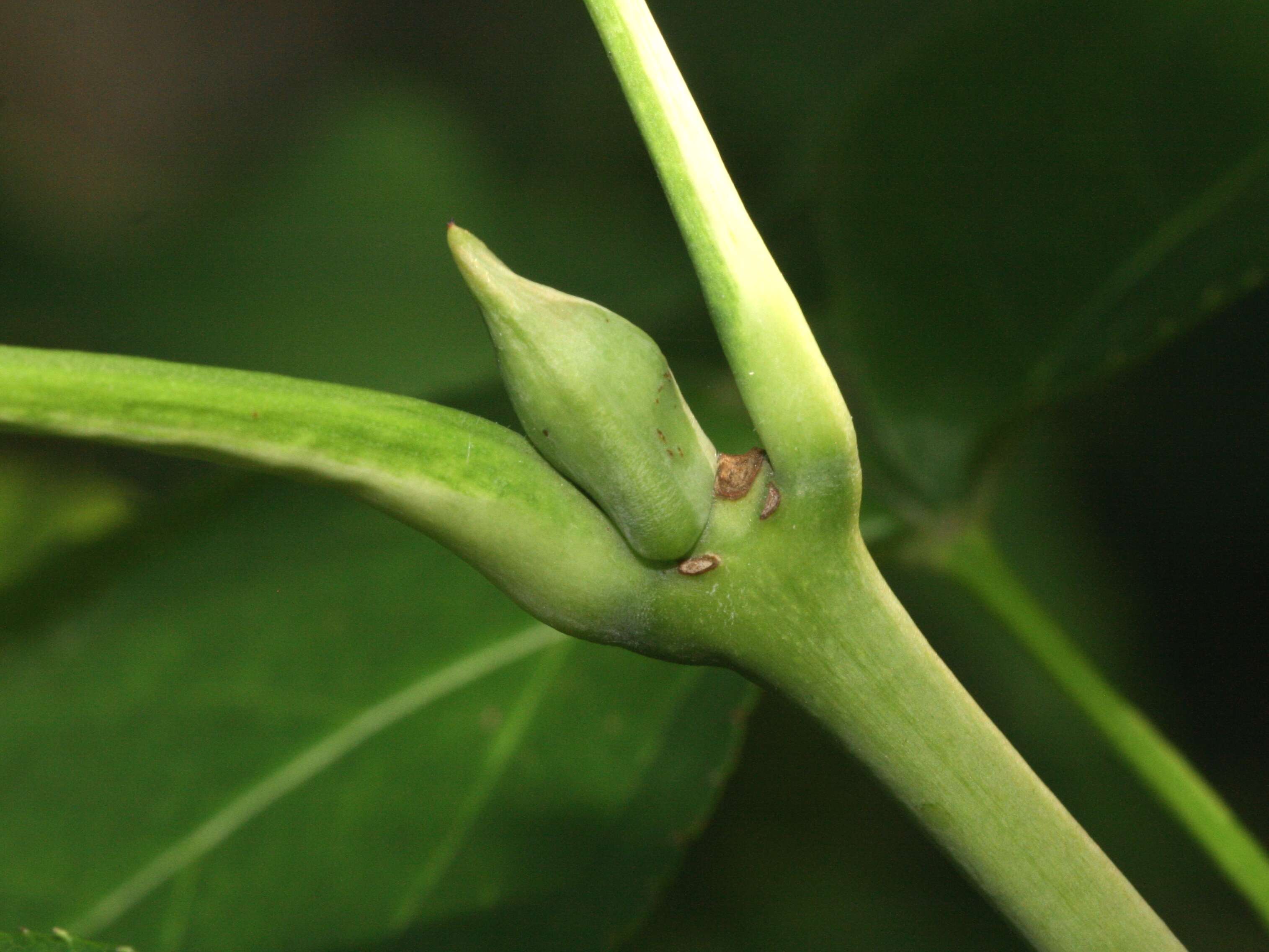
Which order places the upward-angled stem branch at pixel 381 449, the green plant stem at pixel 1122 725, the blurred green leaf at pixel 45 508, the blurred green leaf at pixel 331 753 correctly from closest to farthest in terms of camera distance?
the upward-angled stem branch at pixel 381 449 < the green plant stem at pixel 1122 725 < the blurred green leaf at pixel 331 753 < the blurred green leaf at pixel 45 508

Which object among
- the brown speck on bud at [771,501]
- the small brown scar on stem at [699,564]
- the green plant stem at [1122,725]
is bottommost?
the green plant stem at [1122,725]

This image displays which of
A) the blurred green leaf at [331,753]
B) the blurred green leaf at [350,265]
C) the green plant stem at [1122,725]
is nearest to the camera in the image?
the green plant stem at [1122,725]

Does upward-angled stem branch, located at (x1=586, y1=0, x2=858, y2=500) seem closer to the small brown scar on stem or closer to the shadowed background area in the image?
the small brown scar on stem

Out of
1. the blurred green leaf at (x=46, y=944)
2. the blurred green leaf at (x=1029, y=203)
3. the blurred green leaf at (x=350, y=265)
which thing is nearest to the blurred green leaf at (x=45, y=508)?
the blurred green leaf at (x=350, y=265)

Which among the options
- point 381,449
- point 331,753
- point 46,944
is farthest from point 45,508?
point 381,449

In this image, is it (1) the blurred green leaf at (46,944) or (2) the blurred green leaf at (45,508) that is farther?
(2) the blurred green leaf at (45,508)

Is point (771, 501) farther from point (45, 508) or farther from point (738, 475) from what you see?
point (45, 508)

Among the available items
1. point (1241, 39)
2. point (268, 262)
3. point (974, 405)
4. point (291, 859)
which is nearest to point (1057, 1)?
point (1241, 39)

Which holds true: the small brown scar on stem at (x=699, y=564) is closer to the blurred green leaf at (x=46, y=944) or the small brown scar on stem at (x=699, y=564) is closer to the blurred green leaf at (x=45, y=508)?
the blurred green leaf at (x=46, y=944)
